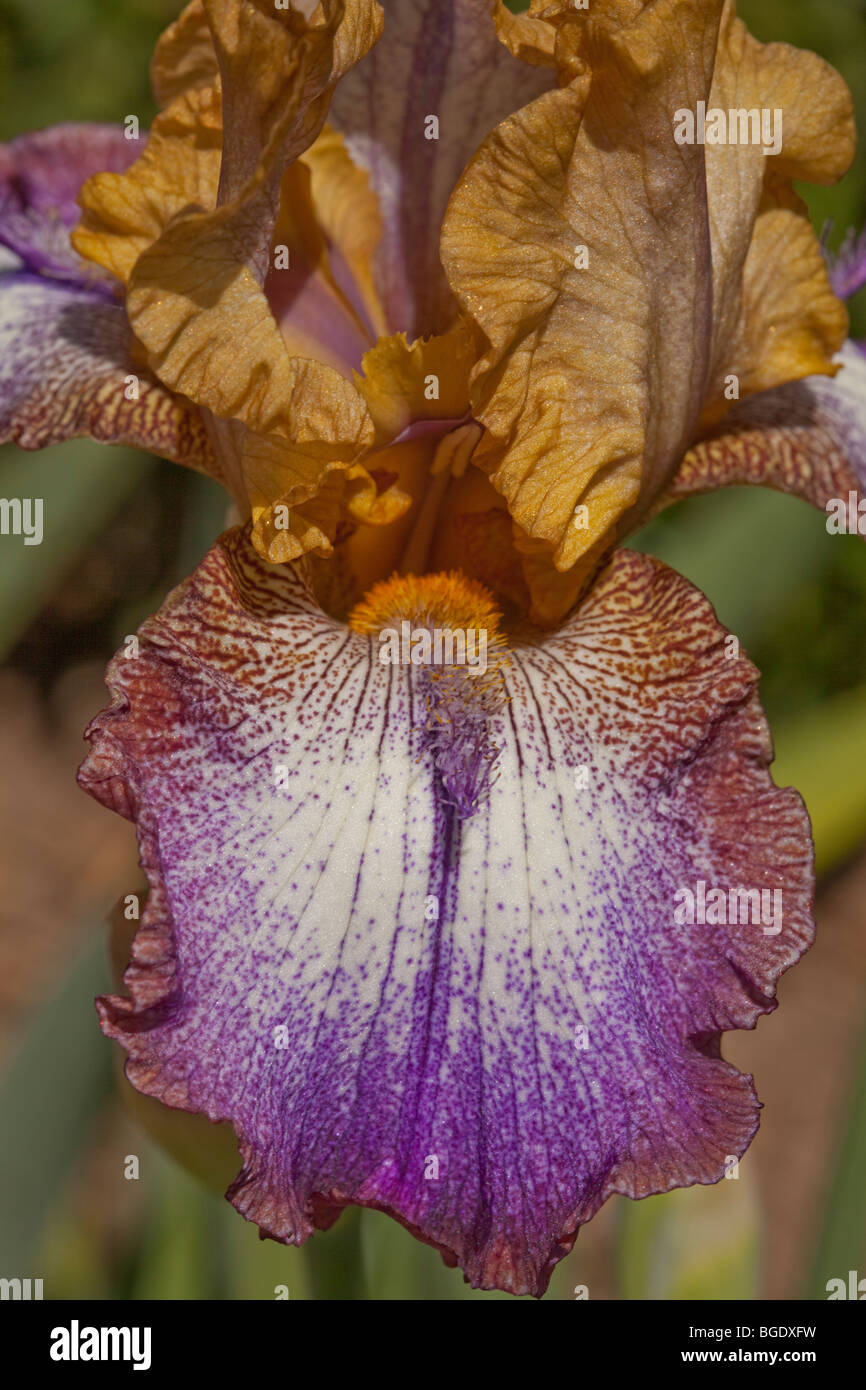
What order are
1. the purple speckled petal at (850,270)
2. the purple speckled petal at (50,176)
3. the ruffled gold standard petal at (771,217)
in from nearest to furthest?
the ruffled gold standard petal at (771,217)
the purple speckled petal at (50,176)
the purple speckled petal at (850,270)

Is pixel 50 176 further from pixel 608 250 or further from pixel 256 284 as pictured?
pixel 608 250

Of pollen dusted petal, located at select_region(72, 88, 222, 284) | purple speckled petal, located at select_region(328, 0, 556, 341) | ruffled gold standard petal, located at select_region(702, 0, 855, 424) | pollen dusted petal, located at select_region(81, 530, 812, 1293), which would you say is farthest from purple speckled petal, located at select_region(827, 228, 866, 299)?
pollen dusted petal, located at select_region(72, 88, 222, 284)

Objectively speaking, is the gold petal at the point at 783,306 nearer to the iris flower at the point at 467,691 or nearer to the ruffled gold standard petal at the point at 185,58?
the iris flower at the point at 467,691

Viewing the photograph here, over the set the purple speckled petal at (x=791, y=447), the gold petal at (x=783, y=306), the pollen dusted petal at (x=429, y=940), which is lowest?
the pollen dusted petal at (x=429, y=940)

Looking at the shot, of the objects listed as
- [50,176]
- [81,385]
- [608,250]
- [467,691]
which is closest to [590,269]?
[608,250]

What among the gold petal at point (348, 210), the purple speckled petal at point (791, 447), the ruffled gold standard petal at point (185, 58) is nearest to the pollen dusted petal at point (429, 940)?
the purple speckled petal at point (791, 447)

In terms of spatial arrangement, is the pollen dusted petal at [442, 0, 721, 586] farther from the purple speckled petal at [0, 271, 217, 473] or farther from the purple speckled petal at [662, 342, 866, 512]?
the purple speckled petal at [0, 271, 217, 473]
